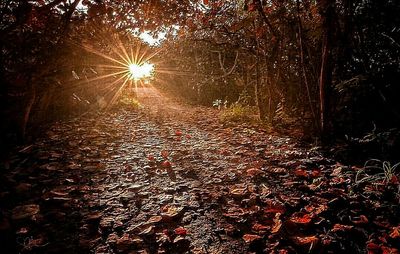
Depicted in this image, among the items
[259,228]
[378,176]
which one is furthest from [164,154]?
[378,176]

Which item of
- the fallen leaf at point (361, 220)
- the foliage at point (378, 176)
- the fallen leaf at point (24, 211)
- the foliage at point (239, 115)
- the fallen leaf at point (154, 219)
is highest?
the foliage at point (239, 115)

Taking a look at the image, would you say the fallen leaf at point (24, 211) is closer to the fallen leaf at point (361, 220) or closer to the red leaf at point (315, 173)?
the fallen leaf at point (361, 220)

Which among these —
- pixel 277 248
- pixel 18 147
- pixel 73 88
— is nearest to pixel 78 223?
pixel 277 248

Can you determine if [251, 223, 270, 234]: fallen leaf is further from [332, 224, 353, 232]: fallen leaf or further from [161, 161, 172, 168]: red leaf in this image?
[161, 161, 172, 168]: red leaf

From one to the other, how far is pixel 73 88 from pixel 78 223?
5.40 m

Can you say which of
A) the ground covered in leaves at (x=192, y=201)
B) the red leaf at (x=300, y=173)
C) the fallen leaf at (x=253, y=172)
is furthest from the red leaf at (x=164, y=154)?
the red leaf at (x=300, y=173)

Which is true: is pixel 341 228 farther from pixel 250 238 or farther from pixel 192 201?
pixel 192 201

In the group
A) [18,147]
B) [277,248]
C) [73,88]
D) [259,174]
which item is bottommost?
[277,248]

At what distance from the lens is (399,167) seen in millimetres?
2992

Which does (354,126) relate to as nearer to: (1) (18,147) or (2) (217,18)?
(2) (217,18)

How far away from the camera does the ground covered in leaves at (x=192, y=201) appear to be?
1.97m

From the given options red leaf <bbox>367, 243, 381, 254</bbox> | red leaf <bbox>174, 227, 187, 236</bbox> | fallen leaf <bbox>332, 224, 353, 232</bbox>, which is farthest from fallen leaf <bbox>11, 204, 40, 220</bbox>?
red leaf <bbox>367, 243, 381, 254</bbox>

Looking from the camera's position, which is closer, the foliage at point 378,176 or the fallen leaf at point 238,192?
the foliage at point 378,176

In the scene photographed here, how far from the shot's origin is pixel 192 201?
259 cm
